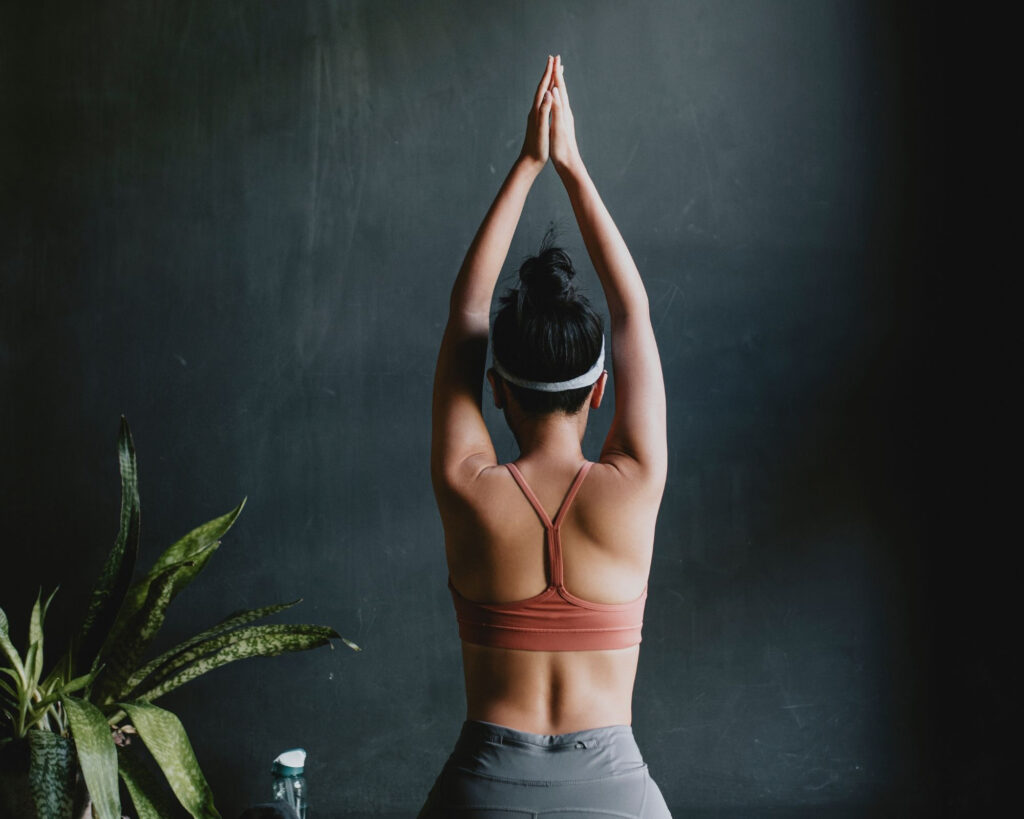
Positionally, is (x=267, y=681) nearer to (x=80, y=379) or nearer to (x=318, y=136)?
(x=80, y=379)

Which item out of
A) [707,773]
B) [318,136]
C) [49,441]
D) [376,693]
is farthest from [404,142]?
[707,773]

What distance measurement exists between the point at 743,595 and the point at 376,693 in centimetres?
94

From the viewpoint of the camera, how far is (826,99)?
2154 mm

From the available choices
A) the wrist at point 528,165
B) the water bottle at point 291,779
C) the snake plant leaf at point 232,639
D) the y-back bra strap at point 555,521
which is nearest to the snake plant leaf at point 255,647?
the snake plant leaf at point 232,639

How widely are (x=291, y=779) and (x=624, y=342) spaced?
1.34 meters

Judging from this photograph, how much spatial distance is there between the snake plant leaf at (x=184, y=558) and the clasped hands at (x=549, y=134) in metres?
0.84

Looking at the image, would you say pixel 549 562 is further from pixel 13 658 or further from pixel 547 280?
pixel 13 658

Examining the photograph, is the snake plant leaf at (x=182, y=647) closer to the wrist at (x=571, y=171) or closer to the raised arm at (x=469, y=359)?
the raised arm at (x=469, y=359)

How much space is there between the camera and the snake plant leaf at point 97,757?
4.82ft

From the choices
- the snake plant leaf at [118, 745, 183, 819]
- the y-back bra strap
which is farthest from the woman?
the snake plant leaf at [118, 745, 183, 819]

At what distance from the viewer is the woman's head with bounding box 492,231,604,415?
123 centimetres

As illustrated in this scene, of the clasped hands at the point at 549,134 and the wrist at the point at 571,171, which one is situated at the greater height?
the clasped hands at the point at 549,134

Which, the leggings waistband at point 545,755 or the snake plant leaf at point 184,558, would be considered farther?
the snake plant leaf at point 184,558

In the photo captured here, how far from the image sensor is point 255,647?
67.7 inches
